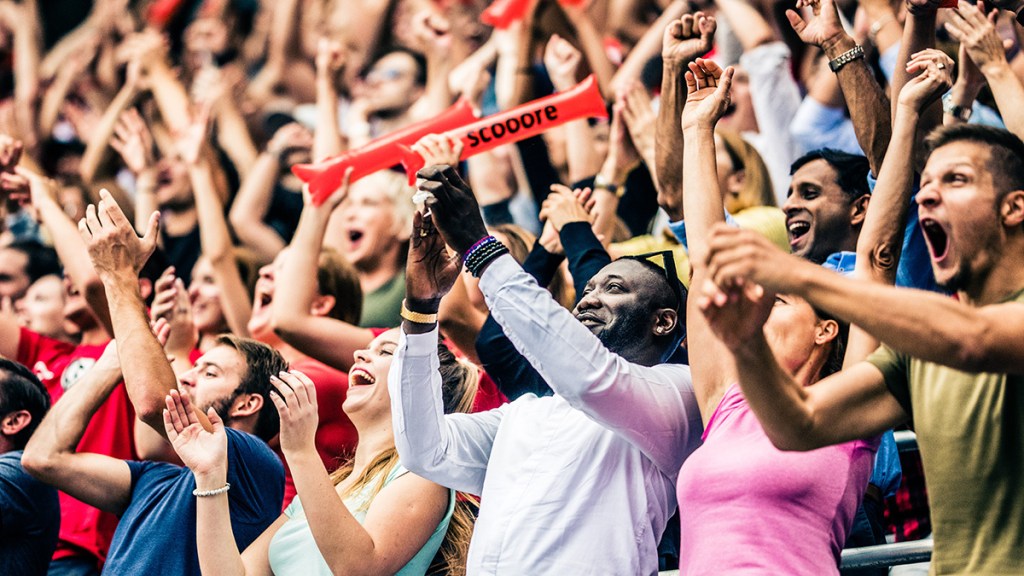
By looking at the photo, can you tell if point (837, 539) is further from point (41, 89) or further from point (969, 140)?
point (41, 89)

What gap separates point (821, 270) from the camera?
1.92 metres

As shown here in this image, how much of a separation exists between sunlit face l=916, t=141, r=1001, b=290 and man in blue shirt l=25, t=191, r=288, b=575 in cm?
168

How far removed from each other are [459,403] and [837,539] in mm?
1242

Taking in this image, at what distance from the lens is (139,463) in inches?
134

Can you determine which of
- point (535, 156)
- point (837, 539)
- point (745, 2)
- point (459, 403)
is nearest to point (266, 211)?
point (535, 156)

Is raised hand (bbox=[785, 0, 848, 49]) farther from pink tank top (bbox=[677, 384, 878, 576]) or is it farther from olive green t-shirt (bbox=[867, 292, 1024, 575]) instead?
olive green t-shirt (bbox=[867, 292, 1024, 575])

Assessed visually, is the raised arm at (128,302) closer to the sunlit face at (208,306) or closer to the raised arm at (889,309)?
the sunlit face at (208,306)

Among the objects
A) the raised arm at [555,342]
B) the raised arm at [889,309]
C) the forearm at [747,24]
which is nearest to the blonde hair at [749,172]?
the forearm at [747,24]

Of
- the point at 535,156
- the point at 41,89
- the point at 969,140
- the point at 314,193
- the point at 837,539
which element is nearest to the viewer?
the point at 969,140

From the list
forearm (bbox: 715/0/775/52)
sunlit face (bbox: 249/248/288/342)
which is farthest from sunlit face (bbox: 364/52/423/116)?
sunlit face (bbox: 249/248/288/342)

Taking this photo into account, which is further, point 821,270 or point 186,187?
point 186,187

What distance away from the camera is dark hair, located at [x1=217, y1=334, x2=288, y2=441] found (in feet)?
11.7

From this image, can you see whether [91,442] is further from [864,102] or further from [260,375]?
[864,102]

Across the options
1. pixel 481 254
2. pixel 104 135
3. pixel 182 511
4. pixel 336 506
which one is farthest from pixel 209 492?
pixel 104 135
